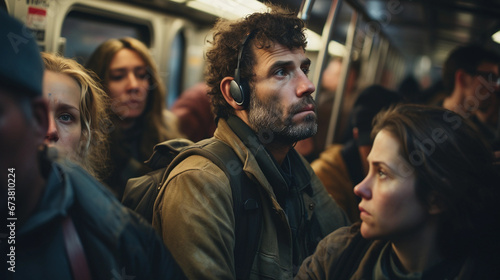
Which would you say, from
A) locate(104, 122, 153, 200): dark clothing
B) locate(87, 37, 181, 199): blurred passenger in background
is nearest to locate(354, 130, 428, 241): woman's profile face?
locate(104, 122, 153, 200): dark clothing

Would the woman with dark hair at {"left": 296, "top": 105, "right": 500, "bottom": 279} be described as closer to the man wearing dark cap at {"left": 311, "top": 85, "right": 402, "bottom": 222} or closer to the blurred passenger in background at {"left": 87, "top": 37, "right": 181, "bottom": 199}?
the man wearing dark cap at {"left": 311, "top": 85, "right": 402, "bottom": 222}

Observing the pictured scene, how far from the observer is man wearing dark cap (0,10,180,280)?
0.97 metres

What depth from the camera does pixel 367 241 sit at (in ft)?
5.39

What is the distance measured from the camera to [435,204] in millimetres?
1462

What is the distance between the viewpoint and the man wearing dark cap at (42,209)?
0.97 m

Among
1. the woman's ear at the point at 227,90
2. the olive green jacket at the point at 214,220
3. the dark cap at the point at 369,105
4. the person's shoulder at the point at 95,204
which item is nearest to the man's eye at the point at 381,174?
the olive green jacket at the point at 214,220

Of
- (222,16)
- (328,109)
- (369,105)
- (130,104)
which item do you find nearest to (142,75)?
(130,104)

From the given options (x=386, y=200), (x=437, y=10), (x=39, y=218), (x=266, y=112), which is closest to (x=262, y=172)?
(x=266, y=112)

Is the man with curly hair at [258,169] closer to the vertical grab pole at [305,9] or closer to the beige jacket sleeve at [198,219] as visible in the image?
the beige jacket sleeve at [198,219]

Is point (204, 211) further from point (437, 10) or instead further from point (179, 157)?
point (437, 10)

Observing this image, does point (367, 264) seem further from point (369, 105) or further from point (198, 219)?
point (369, 105)

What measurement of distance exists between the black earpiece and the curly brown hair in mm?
23

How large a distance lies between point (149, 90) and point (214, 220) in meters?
1.82

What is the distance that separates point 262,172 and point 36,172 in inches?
38.3
